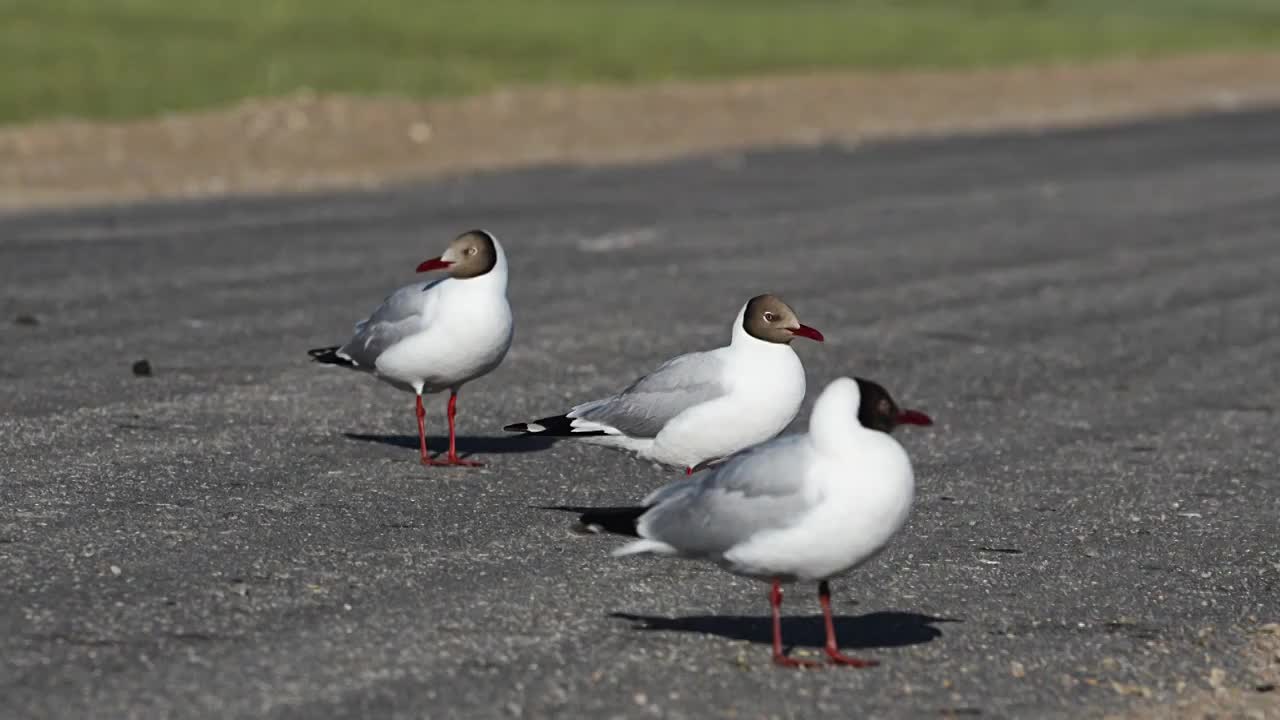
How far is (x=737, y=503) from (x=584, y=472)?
4.23 m

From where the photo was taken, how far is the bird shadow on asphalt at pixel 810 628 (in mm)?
8789

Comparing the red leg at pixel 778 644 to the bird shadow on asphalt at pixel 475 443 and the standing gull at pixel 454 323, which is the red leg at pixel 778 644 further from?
the bird shadow on asphalt at pixel 475 443

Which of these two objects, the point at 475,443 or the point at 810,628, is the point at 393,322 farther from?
the point at 810,628

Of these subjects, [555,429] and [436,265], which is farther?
[436,265]

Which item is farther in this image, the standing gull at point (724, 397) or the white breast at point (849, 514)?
the standing gull at point (724, 397)

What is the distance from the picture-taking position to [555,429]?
1055cm

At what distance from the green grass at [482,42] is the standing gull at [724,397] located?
24765 millimetres

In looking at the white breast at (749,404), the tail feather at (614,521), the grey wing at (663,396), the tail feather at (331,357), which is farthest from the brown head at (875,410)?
the tail feather at (331,357)

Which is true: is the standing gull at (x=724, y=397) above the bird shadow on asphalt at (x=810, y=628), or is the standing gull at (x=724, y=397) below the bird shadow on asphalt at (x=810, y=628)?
above

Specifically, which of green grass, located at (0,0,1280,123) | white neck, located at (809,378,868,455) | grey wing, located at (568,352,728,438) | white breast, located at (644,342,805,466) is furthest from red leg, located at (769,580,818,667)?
green grass, located at (0,0,1280,123)

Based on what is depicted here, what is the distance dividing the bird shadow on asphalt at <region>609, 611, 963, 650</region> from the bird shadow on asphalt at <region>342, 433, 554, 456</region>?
394 centimetres

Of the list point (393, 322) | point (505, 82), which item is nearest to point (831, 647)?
point (393, 322)

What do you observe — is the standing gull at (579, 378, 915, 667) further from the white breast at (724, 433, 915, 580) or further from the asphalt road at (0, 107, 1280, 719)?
the asphalt road at (0, 107, 1280, 719)

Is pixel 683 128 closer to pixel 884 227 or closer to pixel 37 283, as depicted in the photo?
pixel 884 227
